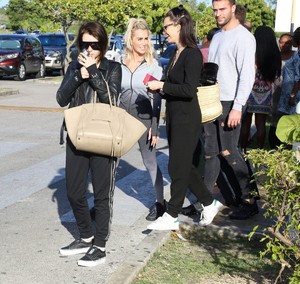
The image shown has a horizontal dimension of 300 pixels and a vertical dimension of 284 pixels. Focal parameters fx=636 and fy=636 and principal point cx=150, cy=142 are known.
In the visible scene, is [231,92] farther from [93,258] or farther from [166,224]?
[93,258]

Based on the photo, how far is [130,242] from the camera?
5.28 m

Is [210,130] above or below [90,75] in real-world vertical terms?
below

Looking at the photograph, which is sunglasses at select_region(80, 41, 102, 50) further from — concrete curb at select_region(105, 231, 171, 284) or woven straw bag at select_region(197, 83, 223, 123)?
concrete curb at select_region(105, 231, 171, 284)

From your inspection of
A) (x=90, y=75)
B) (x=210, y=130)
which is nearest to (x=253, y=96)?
(x=210, y=130)

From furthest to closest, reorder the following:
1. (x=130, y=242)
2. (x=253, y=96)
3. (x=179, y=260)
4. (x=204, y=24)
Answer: (x=204, y=24) → (x=253, y=96) → (x=130, y=242) → (x=179, y=260)

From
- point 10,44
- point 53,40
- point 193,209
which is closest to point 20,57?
point 10,44

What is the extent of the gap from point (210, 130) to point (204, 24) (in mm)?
48519

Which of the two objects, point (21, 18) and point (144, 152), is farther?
point (21, 18)

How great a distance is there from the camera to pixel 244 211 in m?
5.95

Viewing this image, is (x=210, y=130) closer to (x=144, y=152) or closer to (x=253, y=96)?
(x=144, y=152)

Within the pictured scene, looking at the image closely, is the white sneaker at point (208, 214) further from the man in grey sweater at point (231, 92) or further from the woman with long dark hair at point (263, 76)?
the woman with long dark hair at point (263, 76)

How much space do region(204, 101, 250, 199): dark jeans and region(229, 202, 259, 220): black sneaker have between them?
88 millimetres

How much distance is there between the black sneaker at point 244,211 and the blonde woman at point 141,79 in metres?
0.74

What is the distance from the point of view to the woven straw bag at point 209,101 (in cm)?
524
